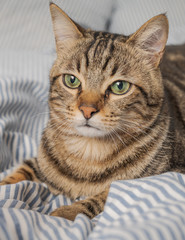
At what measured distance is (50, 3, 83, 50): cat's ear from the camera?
3.48 ft

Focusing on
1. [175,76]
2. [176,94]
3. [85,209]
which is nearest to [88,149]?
[85,209]

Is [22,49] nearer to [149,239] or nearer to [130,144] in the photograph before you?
[130,144]

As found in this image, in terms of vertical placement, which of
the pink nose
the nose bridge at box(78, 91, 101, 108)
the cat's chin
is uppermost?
the nose bridge at box(78, 91, 101, 108)

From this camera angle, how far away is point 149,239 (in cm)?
57

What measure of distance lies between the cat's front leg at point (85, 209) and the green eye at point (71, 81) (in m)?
0.40

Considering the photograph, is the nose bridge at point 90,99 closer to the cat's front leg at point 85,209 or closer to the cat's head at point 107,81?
the cat's head at point 107,81

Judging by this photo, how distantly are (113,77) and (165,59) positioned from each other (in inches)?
34.7

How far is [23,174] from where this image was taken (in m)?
1.15

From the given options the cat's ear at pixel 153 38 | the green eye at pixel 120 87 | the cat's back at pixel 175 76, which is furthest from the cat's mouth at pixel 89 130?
the cat's back at pixel 175 76

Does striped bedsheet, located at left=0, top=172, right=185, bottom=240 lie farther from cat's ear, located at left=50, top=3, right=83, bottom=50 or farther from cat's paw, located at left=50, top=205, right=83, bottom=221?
cat's ear, located at left=50, top=3, right=83, bottom=50

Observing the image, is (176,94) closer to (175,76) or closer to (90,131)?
(175,76)

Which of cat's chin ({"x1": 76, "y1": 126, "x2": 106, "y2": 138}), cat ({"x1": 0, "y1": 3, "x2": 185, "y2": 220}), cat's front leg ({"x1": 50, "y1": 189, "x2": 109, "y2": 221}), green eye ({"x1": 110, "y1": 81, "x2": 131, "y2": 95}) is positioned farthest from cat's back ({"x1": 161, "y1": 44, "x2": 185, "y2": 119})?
cat's front leg ({"x1": 50, "y1": 189, "x2": 109, "y2": 221})

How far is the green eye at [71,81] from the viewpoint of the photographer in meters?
1.01

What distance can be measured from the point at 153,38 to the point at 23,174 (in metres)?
0.75
